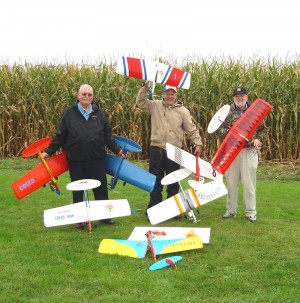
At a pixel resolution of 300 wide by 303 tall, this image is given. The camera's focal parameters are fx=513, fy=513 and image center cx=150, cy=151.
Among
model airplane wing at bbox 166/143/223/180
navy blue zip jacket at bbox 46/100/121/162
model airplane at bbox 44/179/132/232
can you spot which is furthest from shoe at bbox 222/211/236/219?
navy blue zip jacket at bbox 46/100/121/162

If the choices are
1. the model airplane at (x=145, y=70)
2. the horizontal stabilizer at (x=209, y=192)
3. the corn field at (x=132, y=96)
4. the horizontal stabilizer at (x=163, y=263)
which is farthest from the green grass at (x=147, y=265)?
the corn field at (x=132, y=96)

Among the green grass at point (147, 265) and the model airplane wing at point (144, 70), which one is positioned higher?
the model airplane wing at point (144, 70)

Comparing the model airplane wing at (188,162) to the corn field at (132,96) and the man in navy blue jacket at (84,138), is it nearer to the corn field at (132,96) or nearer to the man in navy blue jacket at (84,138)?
the man in navy blue jacket at (84,138)

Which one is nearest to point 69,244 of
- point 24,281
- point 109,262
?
point 109,262

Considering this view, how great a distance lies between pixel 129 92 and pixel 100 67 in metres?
1.22

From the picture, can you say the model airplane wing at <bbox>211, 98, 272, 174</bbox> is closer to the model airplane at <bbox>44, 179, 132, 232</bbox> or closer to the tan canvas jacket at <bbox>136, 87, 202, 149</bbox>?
the tan canvas jacket at <bbox>136, 87, 202, 149</bbox>

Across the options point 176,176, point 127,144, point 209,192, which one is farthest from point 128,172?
point 209,192

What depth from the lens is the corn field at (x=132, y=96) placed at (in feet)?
38.9

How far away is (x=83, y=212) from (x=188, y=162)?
4.69 ft

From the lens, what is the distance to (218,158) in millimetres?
6301

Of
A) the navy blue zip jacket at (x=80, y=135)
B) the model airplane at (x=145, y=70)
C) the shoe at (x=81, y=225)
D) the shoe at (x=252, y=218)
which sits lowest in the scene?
the shoe at (x=252, y=218)

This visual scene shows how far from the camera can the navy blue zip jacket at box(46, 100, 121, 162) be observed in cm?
600

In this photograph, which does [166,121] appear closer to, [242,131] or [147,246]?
[242,131]

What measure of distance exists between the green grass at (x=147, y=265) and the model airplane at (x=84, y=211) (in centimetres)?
15
